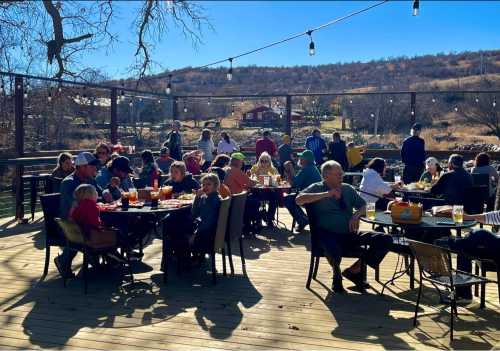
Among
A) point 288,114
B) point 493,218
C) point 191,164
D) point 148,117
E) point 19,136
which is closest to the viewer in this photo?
point 493,218

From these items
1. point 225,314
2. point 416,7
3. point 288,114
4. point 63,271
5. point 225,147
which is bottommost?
point 225,314

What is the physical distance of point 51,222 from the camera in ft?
18.8

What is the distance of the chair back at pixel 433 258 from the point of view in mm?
3996

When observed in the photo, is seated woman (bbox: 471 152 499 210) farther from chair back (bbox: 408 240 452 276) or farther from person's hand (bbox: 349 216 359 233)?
chair back (bbox: 408 240 452 276)

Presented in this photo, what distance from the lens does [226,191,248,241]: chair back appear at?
5.73 metres

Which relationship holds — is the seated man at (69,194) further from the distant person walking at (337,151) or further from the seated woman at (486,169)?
the distant person walking at (337,151)

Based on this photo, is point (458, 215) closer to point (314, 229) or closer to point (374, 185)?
point (314, 229)

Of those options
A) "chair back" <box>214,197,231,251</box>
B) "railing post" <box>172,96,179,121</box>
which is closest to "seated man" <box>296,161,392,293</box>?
"chair back" <box>214,197,231,251</box>

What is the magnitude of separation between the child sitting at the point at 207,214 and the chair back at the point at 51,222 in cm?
126

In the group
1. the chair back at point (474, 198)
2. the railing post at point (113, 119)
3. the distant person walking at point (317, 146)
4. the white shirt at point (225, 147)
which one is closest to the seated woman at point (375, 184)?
the chair back at point (474, 198)

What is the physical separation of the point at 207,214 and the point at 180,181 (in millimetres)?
1539

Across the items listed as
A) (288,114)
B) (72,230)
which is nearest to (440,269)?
(72,230)

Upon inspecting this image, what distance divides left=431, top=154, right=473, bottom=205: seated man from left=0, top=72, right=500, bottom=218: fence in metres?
5.32

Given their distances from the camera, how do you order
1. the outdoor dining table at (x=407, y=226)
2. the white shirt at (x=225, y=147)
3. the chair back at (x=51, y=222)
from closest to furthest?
1. the outdoor dining table at (x=407, y=226)
2. the chair back at (x=51, y=222)
3. the white shirt at (x=225, y=147)
